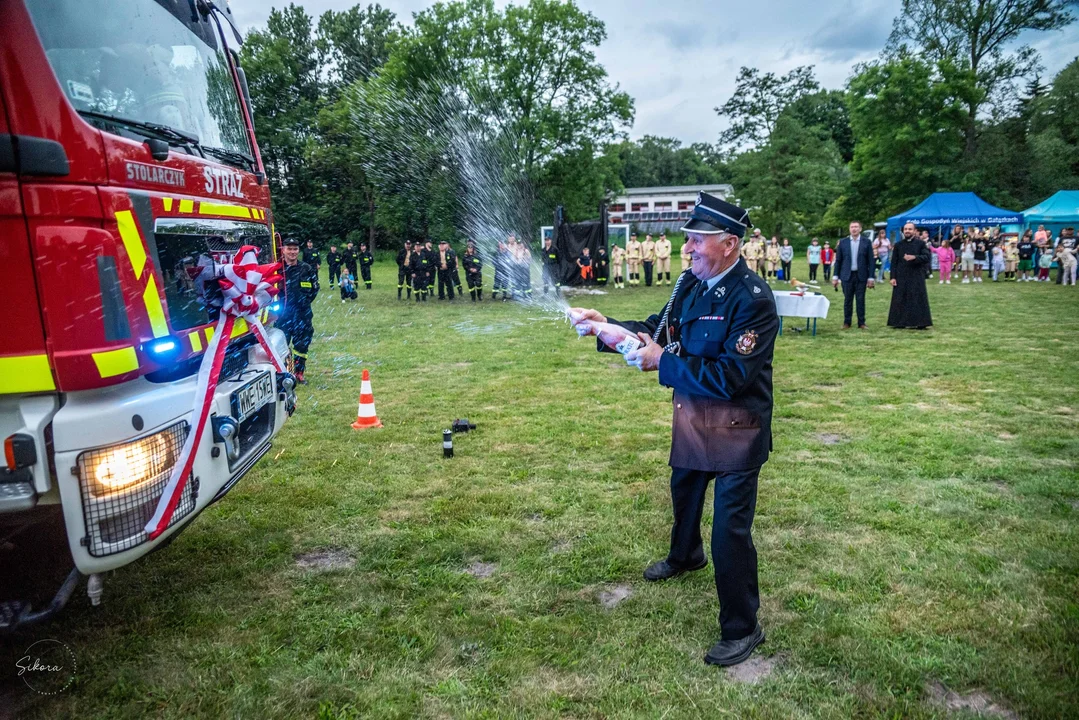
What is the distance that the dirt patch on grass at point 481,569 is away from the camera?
14.2 ft

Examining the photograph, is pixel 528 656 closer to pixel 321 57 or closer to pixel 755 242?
pixel 755 242

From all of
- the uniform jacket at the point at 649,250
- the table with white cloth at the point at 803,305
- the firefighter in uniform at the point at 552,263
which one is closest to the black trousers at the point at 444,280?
the firefighter in uniform at the point at 552,263

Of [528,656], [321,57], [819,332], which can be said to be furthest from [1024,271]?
[321,57]

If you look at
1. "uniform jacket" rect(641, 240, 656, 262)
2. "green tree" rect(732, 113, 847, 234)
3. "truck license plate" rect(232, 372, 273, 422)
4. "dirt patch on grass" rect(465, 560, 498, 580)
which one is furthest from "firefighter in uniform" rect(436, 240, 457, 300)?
"green tree" rect(732, 113, 847, 234)

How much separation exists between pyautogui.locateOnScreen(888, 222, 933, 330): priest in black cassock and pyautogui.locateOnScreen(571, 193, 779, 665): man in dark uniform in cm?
1205

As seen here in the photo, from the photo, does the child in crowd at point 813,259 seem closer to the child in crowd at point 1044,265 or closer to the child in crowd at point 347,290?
the child in crowd at point 1044,265

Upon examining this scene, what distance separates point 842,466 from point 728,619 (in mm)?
3157

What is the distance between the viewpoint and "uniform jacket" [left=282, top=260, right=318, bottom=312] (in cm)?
977

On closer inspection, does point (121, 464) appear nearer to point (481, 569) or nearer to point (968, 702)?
point (481, 569)

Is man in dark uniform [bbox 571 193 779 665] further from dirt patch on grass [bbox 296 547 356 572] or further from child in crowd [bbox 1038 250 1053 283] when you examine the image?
child in crowd [bbox 1038 250 1053 283]

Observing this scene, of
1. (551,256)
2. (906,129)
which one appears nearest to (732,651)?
(551,256)

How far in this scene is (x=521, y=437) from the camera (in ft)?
23.5

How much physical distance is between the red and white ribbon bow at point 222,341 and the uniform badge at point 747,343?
249 centimetres

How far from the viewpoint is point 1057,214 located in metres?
31.0
